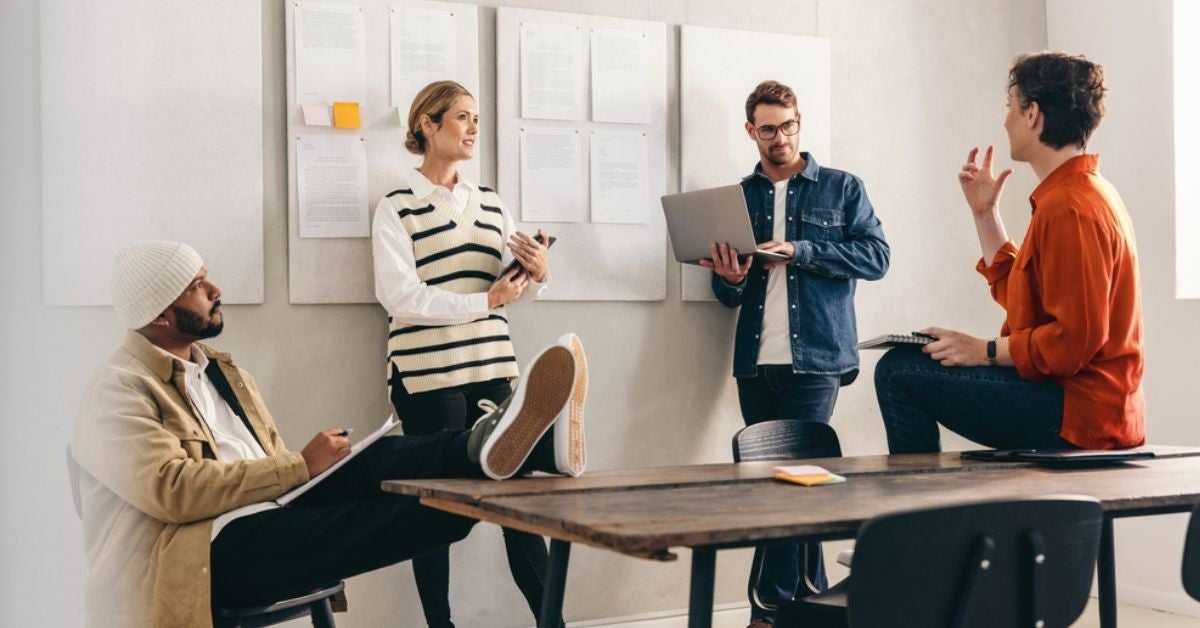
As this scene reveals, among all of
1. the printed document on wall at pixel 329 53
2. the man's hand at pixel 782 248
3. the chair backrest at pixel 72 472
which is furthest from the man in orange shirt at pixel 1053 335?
the chair backrest at pixel 72 472

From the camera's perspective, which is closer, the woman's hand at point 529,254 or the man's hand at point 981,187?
the man's hand at point 981,187

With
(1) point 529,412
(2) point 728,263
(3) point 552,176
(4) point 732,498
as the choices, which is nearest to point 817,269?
(2) point 728,263

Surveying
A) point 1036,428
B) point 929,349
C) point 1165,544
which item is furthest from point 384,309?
point 1165,544

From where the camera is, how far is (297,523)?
7.13 feet

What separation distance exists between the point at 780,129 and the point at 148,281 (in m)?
2.22

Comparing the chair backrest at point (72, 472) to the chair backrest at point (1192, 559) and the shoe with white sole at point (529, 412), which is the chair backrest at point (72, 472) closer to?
the shoe with white sole at point (529, 412)

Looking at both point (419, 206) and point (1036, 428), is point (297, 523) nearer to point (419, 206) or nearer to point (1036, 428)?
point (419, 206)

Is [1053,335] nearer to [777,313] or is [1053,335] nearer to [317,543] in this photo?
[777,313]

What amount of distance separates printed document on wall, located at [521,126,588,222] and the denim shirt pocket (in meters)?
0.76

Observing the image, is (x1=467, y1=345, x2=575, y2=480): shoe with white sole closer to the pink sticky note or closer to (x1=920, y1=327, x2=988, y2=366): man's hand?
(x1=920, y1=327, x2=988, y2=366): man's hand

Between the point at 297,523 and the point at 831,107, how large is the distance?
9.51 feet

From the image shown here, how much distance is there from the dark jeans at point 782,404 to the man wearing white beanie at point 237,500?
1593mm

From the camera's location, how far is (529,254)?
339 centimetres

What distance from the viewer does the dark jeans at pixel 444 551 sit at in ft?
10.8
